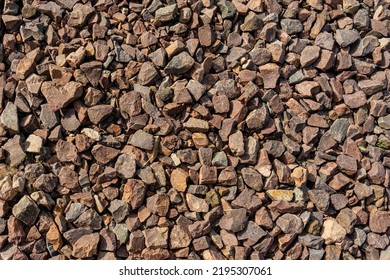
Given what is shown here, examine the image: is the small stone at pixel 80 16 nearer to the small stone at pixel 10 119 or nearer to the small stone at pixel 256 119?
the small stone at pixel 10 119

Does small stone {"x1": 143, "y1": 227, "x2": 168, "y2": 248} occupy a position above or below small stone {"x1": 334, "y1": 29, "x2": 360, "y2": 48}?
below

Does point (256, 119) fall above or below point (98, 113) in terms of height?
below

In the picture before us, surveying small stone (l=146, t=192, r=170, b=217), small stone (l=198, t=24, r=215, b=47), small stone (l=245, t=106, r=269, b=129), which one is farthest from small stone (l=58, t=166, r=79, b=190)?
small stone (l=198, t=24, r=215, b=47)

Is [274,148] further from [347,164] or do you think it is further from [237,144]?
[347,164]

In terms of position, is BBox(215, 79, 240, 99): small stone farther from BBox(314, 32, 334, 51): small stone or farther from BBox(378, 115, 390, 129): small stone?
BBox(378, 115, 390, 129): small stone

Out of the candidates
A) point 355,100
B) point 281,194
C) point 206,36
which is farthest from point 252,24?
point 281,194

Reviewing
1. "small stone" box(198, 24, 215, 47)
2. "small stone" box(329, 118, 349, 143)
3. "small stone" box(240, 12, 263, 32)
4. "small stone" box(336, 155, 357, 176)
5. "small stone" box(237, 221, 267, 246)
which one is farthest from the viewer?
"small stone" box(240, 12, 263, 32)

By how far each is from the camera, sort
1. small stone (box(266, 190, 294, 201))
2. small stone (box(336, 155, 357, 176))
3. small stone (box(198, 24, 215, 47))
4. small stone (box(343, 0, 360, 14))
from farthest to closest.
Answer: small stone (box(343, 0, 360, 14)) → small stone (box(198, 24, 215, 47)) → small stone (box(336, 155, 357, 176)) → small stone (box(266, 190, 294, 201))
